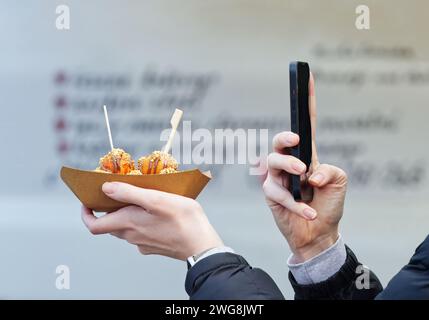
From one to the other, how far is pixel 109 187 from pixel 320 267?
44 centimetres

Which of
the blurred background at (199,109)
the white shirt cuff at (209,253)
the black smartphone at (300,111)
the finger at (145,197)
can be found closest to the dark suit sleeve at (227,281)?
the white shirt cuff at (209,253)

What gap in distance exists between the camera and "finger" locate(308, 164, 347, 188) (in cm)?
112

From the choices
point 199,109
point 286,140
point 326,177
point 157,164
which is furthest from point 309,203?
point 199,109

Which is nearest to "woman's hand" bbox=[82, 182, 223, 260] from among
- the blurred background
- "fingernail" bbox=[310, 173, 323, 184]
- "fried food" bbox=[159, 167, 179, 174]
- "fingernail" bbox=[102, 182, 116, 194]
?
"fingernail" bbox=[102, 182, 116, 194]

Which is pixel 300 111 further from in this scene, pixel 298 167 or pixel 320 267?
pixel 320 267

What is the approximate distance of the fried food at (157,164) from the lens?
1185 millimetres

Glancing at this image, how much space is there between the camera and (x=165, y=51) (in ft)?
7.30

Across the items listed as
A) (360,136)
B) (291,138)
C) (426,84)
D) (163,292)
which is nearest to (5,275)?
(163,292)

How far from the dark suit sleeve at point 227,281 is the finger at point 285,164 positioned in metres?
0.20

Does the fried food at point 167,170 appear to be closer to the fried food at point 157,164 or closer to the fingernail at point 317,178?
the fried food at point 157,164

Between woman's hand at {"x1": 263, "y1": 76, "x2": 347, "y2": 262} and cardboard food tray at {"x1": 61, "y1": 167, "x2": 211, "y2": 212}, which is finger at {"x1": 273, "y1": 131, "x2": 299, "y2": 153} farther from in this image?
cardboard food tray at {"x1": 61, "y1": 167, "x2": 211, "y2": 212}

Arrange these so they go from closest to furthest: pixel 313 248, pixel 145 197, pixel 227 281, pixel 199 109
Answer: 1. pixel 227 281
2. pixel 145 197
3. pixel 313 248
4. pixel 199 109

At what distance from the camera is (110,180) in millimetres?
1080

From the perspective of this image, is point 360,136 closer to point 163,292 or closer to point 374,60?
point 374,60
